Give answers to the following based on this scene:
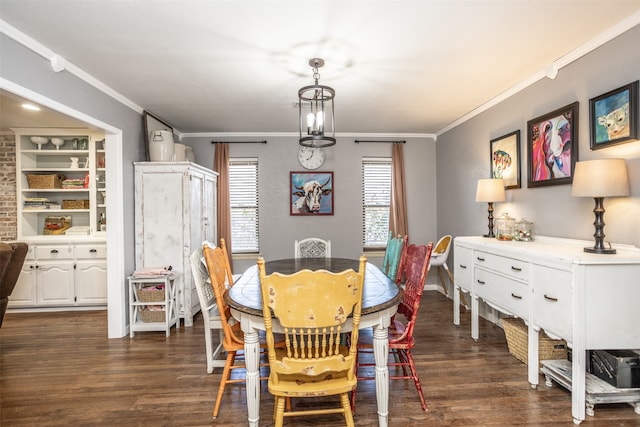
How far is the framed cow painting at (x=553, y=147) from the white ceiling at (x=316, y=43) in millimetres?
428

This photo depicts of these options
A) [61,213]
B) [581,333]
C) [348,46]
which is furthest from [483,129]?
[61,213]

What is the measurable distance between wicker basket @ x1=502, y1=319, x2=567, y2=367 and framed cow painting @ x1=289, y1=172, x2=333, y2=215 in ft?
9.82

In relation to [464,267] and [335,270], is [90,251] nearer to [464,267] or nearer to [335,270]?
[335,270]

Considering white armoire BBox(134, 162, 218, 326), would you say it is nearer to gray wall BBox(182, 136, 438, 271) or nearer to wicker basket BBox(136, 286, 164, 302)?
wicker basket BBox(136, 286, 164, 302)

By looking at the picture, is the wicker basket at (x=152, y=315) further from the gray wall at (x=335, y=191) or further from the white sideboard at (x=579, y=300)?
the white sideboard at (x=579, y=300)

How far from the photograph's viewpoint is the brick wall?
4438 mm

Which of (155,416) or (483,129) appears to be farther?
(483,129)

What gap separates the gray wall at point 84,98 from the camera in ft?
7.38

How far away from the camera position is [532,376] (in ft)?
7.80

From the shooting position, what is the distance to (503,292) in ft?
8.90

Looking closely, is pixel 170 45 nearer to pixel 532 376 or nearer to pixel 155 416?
pixel 155 416

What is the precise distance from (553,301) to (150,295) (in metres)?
3.62

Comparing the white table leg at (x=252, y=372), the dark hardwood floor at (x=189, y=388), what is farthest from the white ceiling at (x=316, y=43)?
the dark hardwood floor at (x=189, y=388)

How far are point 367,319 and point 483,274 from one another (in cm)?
172
